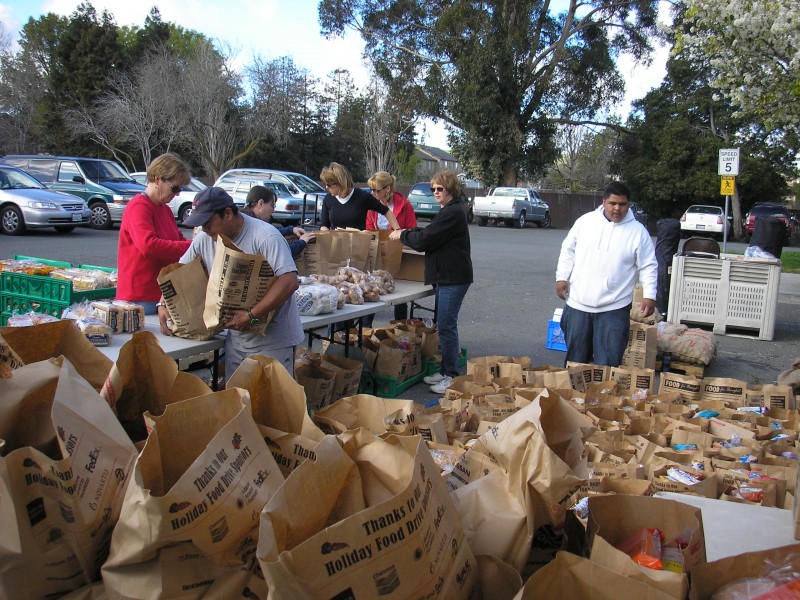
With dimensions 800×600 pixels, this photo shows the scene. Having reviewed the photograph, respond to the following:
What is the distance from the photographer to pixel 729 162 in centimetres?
1301

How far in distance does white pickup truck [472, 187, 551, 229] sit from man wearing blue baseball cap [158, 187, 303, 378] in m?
26.8

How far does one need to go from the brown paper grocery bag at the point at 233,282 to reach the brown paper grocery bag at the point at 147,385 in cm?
135

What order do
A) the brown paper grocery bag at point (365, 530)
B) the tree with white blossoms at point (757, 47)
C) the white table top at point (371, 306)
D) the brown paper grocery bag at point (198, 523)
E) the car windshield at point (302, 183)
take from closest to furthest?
the brown paper grocery bag at point (365, 530) < the brown paper grocery bag at point (198, 523) < the white table top at point (371, 306) < the tree with white blossoms at point (757, 47) < the car windshield at point (302, 183)

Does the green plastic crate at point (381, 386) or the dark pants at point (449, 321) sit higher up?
the dark pants at point (449, 321)

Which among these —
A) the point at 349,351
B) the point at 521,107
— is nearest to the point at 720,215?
the point at 521,107

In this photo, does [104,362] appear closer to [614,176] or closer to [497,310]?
[497,310]

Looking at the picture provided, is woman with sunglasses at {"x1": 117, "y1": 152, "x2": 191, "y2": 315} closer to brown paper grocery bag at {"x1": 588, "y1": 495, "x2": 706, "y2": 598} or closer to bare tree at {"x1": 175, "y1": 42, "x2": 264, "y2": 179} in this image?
brown paper grocery bag at {"x1": 588, "y1": 495, "x2": 706, "y2": 598}

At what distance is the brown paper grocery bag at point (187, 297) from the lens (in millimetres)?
3799

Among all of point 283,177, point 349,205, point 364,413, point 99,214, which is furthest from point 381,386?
point 283,177

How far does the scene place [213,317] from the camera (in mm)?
3693

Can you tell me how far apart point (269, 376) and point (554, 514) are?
0.92 metres

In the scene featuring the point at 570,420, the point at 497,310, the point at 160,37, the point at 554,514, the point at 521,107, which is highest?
the point at 160,37

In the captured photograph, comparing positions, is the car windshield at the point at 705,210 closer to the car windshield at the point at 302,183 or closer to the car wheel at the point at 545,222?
the car wheel at the point at 545,222

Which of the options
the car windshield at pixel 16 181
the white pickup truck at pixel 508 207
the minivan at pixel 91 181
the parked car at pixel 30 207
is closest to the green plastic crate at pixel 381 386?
the parked car at pixel 30 207
